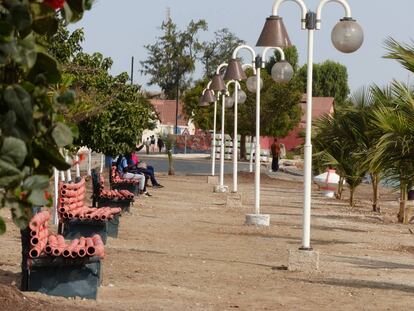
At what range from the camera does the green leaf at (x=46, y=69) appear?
349cm

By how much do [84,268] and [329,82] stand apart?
405 ft

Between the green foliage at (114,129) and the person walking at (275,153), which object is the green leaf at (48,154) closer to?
the green foliage at (114,129)

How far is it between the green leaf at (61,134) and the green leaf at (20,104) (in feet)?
0.61

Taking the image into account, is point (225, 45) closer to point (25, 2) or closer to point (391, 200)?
point (391, 200)

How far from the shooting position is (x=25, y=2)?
3.27 metres

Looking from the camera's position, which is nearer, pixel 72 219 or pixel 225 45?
pixel 72 219

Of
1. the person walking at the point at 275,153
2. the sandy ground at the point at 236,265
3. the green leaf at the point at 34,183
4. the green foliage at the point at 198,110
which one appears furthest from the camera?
the green foliage at the point at 198,110

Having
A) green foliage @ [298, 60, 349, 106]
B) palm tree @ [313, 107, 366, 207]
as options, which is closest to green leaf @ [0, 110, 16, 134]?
palm tree @ [313, 107, 366, 207]

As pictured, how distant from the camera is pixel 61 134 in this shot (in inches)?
136

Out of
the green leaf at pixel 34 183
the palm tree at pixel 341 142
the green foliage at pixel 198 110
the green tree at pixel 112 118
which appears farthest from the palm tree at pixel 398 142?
the green foliage at pixel 198 110

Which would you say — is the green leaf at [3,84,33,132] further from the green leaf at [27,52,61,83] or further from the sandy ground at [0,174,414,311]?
the sandy ground at [0,174,414,311]

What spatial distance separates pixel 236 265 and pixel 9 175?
9929 millimetres

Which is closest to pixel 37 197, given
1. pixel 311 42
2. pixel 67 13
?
pixel 67 13

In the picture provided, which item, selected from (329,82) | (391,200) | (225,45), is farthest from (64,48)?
(329,82)
